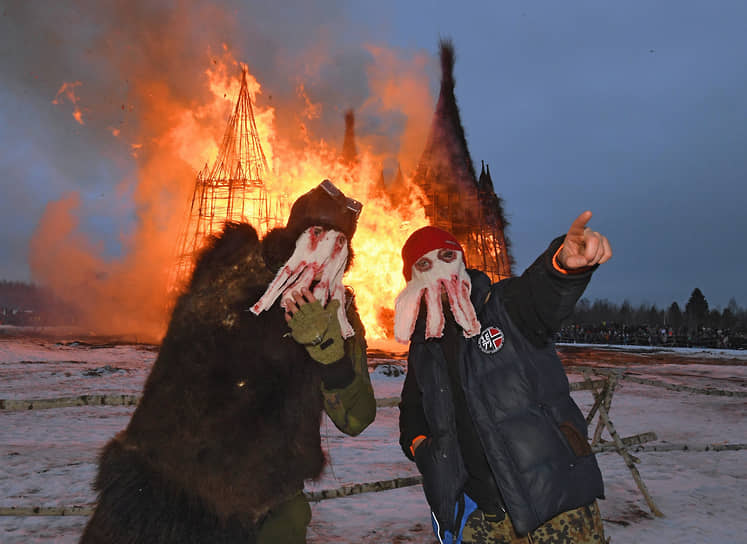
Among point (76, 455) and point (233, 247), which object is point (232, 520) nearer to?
point (233, 247)

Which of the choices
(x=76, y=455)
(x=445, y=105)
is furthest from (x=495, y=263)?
(x=76, y=455)

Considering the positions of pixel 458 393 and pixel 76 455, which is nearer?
pixel 458 393

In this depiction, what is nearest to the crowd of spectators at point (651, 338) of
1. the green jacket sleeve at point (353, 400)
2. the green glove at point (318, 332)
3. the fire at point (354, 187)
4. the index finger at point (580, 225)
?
the fire at point (354, 187)

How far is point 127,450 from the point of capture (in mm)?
1951

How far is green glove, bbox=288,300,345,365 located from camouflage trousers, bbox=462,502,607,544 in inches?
36.6

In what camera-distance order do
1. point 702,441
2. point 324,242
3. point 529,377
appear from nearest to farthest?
1. point 529,377
2. point 324,242
3. point 702,441

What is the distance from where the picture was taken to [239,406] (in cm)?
187

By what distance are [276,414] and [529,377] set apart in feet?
3.39

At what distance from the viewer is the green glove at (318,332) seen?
192 cm

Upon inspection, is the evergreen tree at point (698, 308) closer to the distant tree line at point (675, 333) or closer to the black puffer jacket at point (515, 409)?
the distant tree line at point (675, 333)

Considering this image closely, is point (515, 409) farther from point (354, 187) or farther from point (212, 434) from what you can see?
point (354, 187)

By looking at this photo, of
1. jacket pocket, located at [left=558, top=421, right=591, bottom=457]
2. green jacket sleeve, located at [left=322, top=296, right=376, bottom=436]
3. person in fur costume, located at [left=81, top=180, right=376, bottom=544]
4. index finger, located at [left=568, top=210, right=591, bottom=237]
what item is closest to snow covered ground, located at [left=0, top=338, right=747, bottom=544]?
green jacket sleeve, located at [left=322, top=296, right=376, bottom=436]

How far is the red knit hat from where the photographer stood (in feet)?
7.88

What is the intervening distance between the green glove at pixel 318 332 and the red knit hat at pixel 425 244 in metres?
0.61
